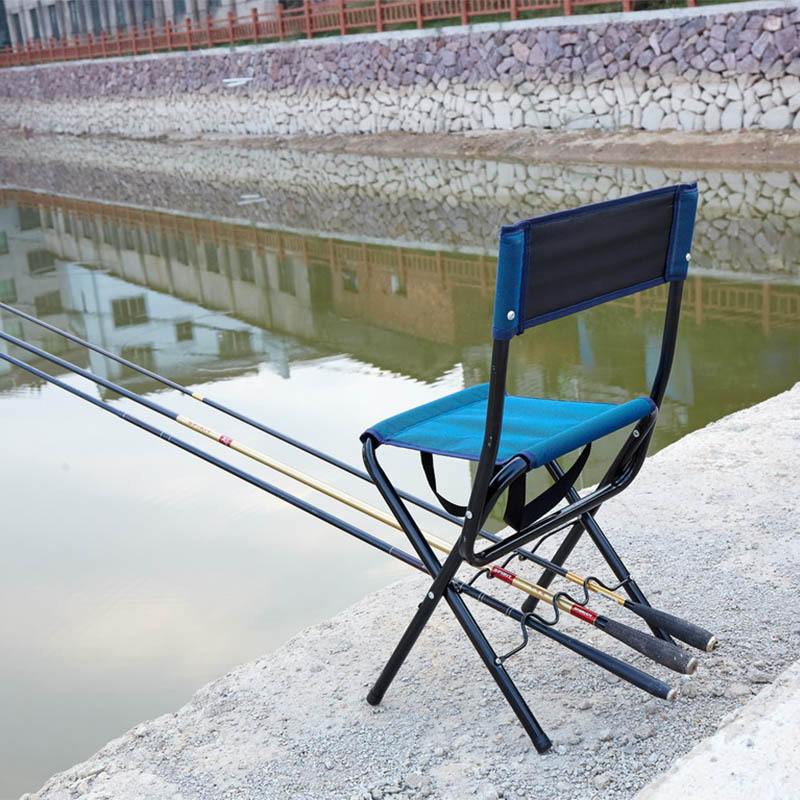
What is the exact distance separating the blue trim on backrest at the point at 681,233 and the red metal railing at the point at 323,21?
49.6 ft

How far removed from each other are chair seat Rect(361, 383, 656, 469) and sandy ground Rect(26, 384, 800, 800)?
2.19 ft

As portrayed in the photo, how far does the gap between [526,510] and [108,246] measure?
1153 centimetres

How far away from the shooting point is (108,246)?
A: 13.1 metres

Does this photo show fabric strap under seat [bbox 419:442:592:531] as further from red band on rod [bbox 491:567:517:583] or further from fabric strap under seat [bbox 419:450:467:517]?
red band on rod [bbox 491:567:517:583]

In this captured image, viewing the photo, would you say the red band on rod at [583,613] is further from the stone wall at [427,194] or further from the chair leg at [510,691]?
the stone wall at [427,194]

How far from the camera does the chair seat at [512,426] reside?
2266 millimetres

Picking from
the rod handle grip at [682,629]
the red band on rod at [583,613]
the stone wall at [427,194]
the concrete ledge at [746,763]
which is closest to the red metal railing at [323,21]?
the stone wall at [427,194]

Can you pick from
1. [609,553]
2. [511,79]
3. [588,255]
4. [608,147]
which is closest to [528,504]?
[609,553]

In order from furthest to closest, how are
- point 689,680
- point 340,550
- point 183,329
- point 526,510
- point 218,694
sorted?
1. point 183,329
2. point 340,550
3. point 218,694
4. point 689,680
5. point 526,510

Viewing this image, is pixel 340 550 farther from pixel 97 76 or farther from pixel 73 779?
pixel 97 76

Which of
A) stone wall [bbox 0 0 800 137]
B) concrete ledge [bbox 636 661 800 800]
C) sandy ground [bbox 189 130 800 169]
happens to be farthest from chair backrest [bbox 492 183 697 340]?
stone wall [bbox 0 0 800 137]

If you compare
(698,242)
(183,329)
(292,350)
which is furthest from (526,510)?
(698,242)

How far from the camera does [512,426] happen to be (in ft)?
8.31

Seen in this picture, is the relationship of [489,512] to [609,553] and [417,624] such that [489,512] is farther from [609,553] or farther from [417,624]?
[609,553]
